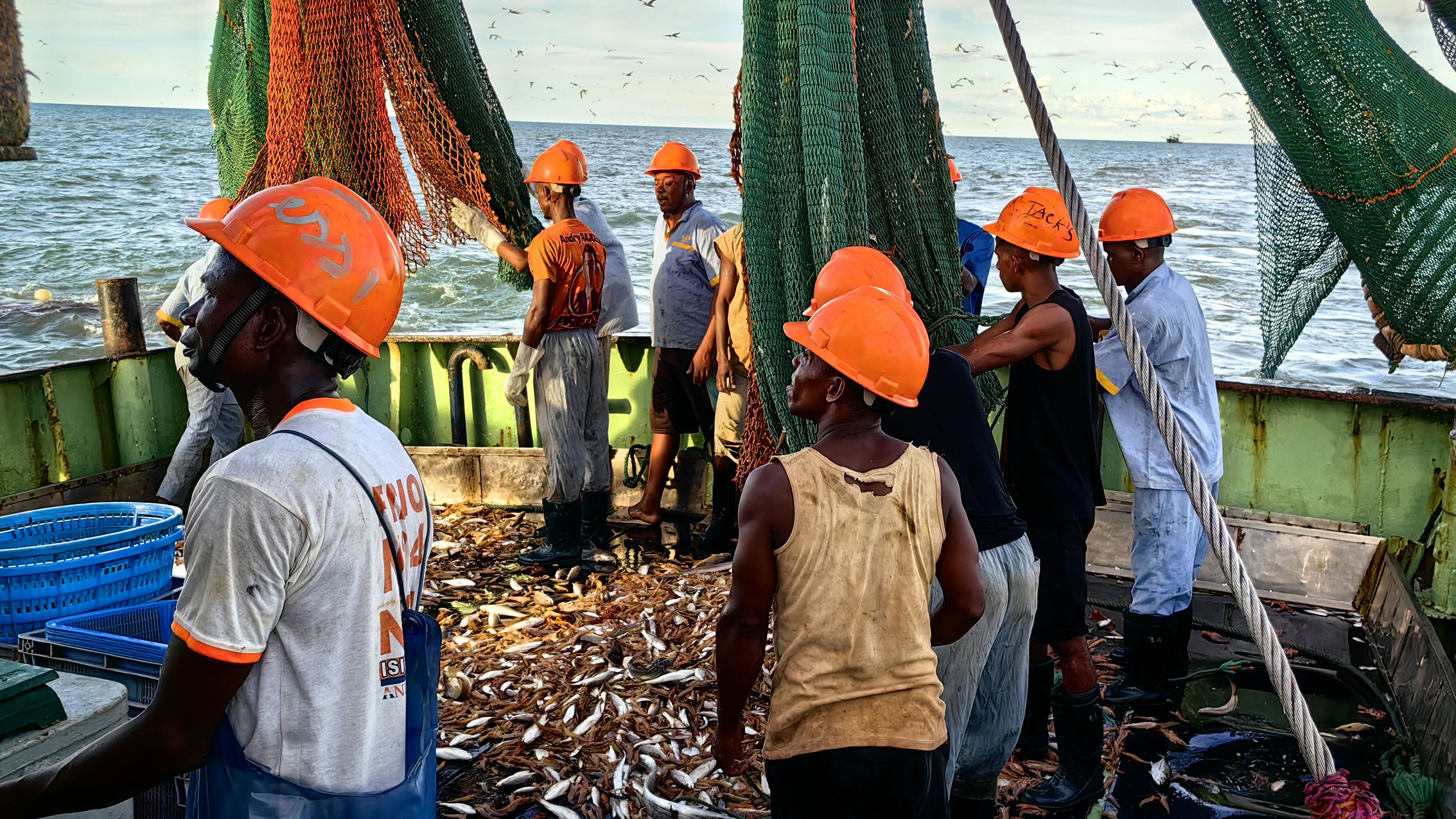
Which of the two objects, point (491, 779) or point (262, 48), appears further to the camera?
point (262, 48)

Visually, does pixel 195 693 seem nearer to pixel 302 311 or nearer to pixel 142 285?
pixel 302 311

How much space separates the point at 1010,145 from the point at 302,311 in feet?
401

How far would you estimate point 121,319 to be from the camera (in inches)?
308

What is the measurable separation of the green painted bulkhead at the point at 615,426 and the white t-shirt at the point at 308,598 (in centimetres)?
A: 574

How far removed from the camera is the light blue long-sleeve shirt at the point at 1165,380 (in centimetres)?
510

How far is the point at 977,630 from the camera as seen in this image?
11.8 ft

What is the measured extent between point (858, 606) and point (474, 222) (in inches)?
176

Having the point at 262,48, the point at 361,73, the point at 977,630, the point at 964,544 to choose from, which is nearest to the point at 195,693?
the point at 964,544

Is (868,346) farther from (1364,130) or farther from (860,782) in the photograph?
(1364,130)

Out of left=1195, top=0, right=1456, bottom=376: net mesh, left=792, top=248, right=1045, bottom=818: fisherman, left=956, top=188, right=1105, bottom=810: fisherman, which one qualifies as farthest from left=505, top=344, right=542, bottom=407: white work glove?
left=1195, top=0, right=1456, bottom=376: net mesh

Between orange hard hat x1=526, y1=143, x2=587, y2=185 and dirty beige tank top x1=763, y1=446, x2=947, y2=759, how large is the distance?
4.81 m

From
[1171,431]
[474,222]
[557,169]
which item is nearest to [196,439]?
[474,222]

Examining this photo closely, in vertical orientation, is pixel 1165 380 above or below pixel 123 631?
above

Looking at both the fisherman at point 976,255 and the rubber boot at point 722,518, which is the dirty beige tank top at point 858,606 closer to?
the fisherman at point 976,255
